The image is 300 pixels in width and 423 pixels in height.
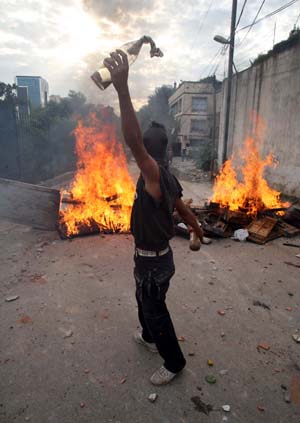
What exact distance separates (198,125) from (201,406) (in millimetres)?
37396

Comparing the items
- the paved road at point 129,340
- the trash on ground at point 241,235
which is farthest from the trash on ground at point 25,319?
the trash on ground at point 241,235

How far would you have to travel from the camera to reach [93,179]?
762 centimetres

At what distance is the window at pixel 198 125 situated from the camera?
3694cm

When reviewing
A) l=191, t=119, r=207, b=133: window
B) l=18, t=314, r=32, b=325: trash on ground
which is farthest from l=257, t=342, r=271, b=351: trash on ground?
l=191, t=119, r=207, b=133: window

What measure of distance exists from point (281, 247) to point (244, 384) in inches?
160

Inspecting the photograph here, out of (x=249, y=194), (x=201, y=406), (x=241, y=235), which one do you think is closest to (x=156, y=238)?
(x=201, y=406)

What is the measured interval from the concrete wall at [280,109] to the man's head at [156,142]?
316 inches

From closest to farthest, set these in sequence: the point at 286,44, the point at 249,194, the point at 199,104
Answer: the point at 249,194, the point at 286,44, the point at 199,104

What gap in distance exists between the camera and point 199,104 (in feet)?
120

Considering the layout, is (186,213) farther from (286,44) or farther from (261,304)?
(286,44)

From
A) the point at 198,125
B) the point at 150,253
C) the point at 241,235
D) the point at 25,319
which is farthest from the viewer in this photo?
the point at 198,125

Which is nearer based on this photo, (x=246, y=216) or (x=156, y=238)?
(x=156, y=238)

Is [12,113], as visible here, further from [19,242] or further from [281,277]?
[281,277]

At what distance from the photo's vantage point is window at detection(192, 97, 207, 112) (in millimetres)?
36281
